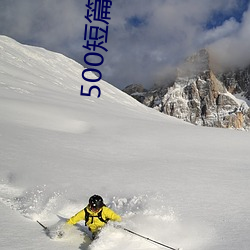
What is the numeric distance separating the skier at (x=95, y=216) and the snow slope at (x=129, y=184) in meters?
0.22

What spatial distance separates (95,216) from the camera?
582 centimetres

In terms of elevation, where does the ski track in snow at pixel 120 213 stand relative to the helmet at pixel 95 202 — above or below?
below

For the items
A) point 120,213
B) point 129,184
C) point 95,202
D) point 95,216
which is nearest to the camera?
point 95,202

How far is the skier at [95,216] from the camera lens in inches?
225

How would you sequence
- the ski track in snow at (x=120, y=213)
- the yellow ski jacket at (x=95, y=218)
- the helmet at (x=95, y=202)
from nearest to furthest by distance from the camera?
the ski track in snow at (x=120, y=213)
the helmet at (x=95, y=202)
the yellow ski jacket at (x=95, y=218)

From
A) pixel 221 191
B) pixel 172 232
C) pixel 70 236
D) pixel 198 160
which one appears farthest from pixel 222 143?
pixel 70 236

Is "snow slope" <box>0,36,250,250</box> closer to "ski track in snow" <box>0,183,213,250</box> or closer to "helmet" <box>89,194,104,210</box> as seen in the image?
"ski track in snow" <box>0,183,213,250</box>

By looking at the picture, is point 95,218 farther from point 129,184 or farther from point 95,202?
point 129,184

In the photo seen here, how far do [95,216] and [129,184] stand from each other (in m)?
2.46

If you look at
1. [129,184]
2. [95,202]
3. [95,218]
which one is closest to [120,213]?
[95,218]

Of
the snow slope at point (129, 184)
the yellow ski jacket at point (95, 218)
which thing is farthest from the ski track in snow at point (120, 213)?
the yellow ski jacket at point (95, 218)

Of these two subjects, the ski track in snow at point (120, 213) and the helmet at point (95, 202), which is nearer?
the ski track in snow at point (120, 213)

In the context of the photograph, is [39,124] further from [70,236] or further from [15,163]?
[70,236]

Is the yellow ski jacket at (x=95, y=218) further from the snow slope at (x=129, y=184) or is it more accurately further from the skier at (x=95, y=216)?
the snow slope at (x=129, y=184)
